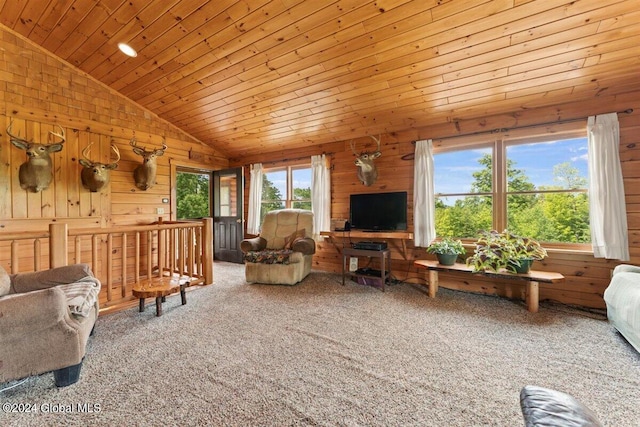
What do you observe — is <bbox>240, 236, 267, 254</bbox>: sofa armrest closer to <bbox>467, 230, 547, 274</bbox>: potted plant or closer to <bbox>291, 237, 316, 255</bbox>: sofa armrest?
<bbox>291, 237, 316, 255</bbox>: sofa armrest

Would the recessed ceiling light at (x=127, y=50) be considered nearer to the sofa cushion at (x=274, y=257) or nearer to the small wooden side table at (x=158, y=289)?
the small wooden side table at (x=158, y=289)

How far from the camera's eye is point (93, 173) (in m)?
3.82

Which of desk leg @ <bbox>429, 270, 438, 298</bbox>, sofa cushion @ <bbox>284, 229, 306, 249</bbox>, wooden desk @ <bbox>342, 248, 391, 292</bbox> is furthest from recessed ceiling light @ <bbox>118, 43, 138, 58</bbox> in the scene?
desk leg @ <bbox>429, 270, 438, 298</bbox>

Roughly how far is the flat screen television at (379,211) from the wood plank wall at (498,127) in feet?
0.79

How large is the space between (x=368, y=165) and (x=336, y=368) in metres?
2.86

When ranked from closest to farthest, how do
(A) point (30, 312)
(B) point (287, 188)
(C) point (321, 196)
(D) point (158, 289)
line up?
(A) point (30, 312), (D) point (158, 289), (C) point (321, 196), (B) point (287, 188)

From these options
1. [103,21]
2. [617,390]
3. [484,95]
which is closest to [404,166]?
[484,95]

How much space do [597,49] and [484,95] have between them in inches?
35.6

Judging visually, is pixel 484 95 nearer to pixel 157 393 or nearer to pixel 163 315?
pixel 157 393

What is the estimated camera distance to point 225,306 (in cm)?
297

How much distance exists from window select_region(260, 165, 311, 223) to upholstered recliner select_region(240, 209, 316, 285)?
69 centimetres

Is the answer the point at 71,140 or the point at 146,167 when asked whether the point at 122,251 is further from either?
the point at 71,140

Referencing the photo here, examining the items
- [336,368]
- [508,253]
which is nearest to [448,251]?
[508,253]

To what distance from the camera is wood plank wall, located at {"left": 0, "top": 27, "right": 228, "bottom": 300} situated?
3420 millimetres
